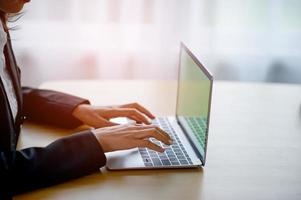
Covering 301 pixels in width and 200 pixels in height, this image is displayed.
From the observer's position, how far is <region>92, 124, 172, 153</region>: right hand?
3.52ft

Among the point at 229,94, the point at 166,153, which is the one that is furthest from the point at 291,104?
the point at 166,153

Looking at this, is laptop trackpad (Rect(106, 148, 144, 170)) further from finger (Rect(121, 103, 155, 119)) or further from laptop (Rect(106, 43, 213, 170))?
finger (Rect(121, 103, 155, 119))

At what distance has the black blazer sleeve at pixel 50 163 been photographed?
96cm

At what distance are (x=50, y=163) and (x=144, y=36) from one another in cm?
130

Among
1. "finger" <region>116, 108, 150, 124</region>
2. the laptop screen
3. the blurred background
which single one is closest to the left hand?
"finger" <region>116, 108, 150, 124</region>

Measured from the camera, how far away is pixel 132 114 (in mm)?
1304

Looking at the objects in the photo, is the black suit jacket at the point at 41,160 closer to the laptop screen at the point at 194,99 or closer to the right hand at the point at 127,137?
the right hand at the point at 127,137

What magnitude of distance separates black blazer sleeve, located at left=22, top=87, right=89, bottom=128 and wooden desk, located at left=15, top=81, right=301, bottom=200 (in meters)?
0.04

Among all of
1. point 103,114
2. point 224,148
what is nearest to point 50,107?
point 103,114

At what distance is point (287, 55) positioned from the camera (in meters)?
2.33

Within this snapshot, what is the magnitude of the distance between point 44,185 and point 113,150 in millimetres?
182

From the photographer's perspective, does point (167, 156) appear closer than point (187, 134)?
Yes

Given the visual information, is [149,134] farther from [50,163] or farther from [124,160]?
[50,163]

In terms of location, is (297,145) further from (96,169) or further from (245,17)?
(245,17)
